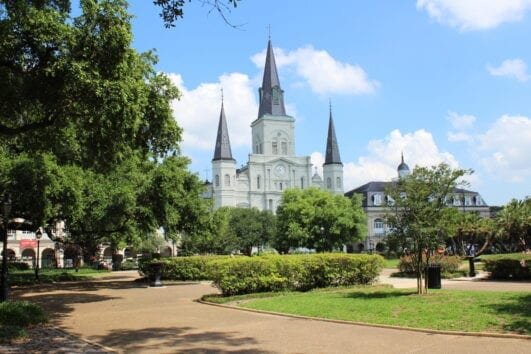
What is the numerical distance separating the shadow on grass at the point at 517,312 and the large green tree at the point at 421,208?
9.67 feet

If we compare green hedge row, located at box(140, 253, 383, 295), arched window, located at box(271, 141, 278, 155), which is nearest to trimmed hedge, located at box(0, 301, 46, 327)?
green hedge row, located at box(140, 253, 383, 295)

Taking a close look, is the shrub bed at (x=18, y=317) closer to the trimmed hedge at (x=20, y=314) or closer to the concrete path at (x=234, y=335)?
the trimmed hedge at (x=20, y=314)

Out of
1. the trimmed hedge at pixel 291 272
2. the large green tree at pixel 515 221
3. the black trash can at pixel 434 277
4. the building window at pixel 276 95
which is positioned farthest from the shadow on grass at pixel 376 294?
the building window at pixel 276 95

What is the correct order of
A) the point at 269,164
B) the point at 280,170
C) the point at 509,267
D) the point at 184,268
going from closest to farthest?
1. the point at 509,267
2. the point at 184,268
3. the point at 269,164
4. the point at 280,170

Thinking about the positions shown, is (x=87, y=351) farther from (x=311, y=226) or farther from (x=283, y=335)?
(x=311, y=226)

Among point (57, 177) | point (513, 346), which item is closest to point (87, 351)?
point (513, 346)

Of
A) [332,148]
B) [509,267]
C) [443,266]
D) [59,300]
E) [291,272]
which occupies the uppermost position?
[332,148]

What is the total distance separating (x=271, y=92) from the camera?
338ft

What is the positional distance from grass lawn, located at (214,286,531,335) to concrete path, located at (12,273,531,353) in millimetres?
739

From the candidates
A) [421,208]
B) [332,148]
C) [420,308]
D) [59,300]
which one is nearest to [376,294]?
[421,208]

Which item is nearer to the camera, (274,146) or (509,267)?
(509,267)

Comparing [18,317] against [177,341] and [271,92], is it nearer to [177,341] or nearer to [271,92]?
[177,341]

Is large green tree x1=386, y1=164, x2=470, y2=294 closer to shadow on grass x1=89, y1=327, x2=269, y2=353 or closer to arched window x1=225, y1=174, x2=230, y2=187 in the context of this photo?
shadow on grass x1=89, y1=327, x2=269, y2=353

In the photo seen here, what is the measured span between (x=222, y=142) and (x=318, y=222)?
144 ft
